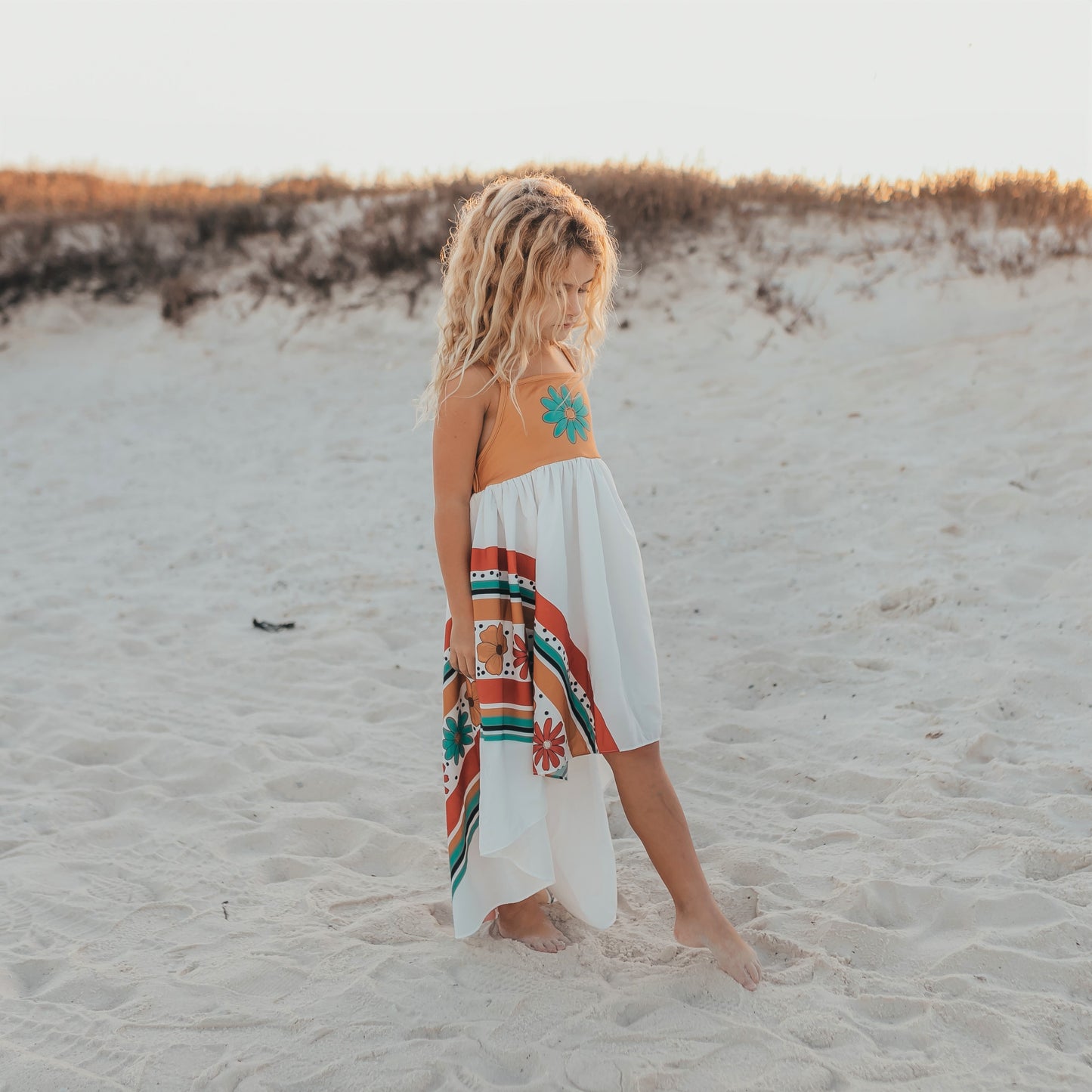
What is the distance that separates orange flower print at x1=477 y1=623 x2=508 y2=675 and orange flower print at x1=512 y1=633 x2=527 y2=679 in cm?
3

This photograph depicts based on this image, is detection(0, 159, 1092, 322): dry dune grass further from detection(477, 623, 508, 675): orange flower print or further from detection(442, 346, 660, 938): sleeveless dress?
detection(477, 623, 508, 675): orange flower print

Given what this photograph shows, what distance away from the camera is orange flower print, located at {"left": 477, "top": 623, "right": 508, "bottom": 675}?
7.12ft

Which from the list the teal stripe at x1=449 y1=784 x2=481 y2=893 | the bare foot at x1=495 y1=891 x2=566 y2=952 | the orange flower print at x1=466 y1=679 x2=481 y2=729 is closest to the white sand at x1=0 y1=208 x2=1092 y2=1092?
the bare foot at x1=495 y1=891 x2=566 y2=952

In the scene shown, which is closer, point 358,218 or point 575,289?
point 575,289

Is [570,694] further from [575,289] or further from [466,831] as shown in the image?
[575,289]

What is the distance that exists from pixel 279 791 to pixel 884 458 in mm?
3958

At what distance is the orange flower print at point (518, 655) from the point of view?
2.18 metres

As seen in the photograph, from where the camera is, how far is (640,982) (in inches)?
87.4

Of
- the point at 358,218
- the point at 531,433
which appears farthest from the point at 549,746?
the point at 358,218

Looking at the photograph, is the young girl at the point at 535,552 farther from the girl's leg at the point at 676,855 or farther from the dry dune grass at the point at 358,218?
the dry dune grass at the point at 358,218

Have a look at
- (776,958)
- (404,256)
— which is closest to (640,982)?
(776,958)

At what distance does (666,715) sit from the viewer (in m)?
3.79

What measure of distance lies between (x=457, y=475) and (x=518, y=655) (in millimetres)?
416

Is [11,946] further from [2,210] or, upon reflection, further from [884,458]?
[2,210]
